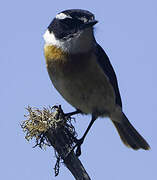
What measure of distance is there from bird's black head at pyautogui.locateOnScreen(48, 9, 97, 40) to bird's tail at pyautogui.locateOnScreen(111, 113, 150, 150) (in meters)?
2.30

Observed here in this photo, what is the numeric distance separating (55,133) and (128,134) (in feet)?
14.3

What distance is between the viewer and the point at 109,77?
691cm

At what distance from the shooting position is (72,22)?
6.38 metres

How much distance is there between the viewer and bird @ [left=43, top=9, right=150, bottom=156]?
6.28 meters

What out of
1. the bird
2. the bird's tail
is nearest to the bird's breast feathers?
the bird

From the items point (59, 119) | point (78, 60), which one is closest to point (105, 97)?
point (78, 60)

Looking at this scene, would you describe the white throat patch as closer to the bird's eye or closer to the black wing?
the bird's eye

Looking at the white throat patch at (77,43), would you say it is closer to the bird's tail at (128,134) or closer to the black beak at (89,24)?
the black beak at (89,24)

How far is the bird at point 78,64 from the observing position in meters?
6.28

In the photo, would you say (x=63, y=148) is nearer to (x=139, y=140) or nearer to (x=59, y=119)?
(x=59, y=119)

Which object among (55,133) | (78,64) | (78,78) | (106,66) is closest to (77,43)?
(78,64)

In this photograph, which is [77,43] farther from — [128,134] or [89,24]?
[128,134]

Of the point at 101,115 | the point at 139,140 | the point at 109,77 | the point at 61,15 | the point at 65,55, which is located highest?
the point at 61,15

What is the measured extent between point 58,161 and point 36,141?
28 centimetres
